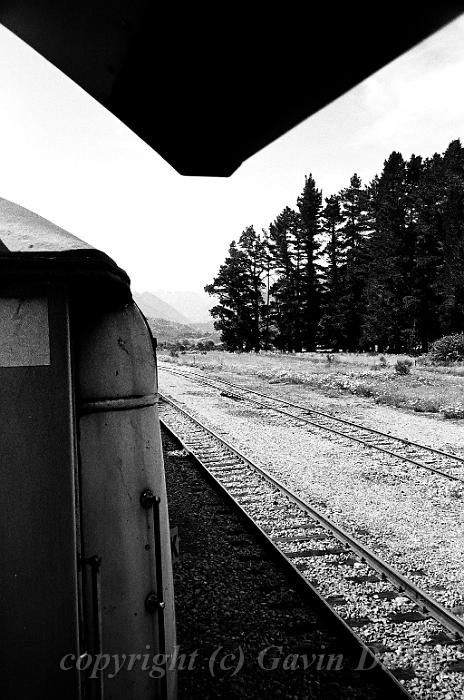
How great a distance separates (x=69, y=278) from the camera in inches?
82.4

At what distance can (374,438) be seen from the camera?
38.6 feet

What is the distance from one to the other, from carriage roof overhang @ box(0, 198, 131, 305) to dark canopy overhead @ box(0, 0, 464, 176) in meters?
0.53

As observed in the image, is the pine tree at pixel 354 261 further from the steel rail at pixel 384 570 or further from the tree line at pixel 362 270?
the steel rail at pixel 384 570

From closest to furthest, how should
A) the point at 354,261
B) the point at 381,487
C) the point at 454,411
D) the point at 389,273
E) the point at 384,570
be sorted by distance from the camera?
the point at 384,570
the point at 381,487
the point at 454,411
the point at 389,273
the point at 354,261

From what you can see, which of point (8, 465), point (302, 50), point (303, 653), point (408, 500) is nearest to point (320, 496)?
point (408, 500)

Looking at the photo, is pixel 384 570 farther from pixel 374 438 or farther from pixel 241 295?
pixel 241 295

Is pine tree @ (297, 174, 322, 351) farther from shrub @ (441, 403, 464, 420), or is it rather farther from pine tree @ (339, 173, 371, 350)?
shrub @ (441, 403, 464, 420)

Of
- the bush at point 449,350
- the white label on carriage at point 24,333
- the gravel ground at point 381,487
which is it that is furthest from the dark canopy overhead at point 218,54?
the bush at point 449,350

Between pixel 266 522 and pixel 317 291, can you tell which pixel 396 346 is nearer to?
pixel 317 291

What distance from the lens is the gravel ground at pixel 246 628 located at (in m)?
3.82

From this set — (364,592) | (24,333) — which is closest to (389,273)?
(364,592)

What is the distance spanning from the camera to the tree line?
4784cm

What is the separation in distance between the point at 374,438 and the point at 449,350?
27.9m

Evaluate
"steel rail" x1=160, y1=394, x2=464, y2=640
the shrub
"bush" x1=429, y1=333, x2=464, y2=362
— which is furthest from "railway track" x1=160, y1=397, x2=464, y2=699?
"bush" x1=429, y1=333, x2=464, y2=362
